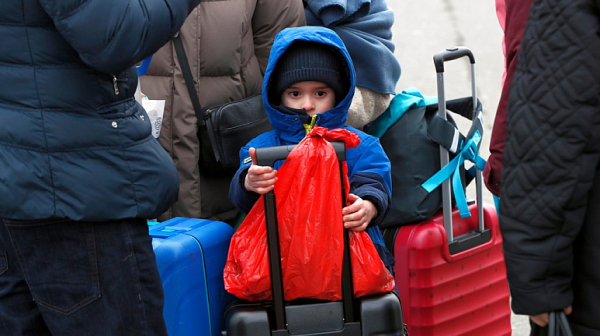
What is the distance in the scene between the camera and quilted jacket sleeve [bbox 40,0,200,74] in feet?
5.35

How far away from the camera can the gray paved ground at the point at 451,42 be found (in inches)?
278

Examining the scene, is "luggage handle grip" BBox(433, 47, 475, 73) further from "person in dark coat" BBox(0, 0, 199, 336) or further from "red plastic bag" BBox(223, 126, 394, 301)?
"person in dark coat" BBox(0, 0, 199, 336)

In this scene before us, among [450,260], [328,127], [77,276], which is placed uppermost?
[328,127]

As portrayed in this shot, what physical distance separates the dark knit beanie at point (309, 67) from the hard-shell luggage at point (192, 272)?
0.51 metres

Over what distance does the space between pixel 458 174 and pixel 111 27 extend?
5.25ft

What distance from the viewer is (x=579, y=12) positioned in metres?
1.42

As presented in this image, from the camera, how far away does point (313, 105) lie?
249 cm

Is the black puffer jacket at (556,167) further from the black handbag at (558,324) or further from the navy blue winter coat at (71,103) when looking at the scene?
the navy blue winter coat at (71,103)

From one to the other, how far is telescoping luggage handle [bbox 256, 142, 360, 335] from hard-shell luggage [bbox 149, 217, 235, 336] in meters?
0.28

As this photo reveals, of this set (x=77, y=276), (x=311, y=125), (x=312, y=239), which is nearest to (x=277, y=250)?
(x=312, y=239)

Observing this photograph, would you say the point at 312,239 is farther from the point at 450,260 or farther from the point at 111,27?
the point at 450,260

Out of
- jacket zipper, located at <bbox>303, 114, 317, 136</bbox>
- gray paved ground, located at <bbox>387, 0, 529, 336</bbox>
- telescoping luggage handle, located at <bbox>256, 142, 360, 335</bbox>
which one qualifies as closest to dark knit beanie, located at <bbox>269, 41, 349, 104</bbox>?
jacket zipper, located at <bbox>303, 114, 317, 136</bbox>

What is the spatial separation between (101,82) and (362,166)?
0.95 metres

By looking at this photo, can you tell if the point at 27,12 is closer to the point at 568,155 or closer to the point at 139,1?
the point at 139,1
